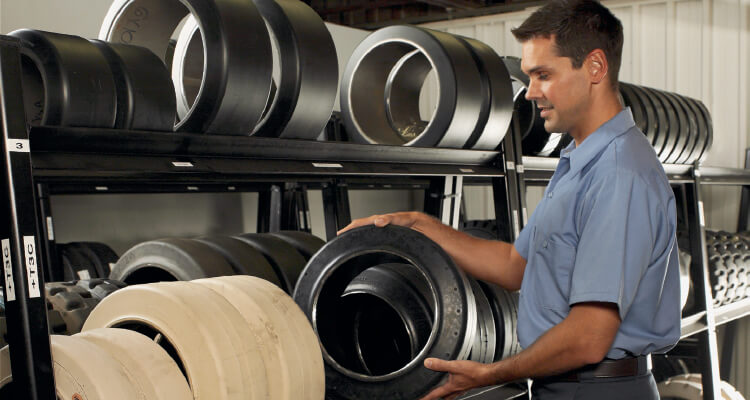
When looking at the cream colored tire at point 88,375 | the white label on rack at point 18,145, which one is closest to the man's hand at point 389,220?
the cream colored tire at point 88,375

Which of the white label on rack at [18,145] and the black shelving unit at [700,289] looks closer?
the white label on rack at [18,145]

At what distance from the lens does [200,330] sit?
81.0 inches

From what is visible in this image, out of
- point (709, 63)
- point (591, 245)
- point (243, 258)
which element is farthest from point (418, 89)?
point (709, 63)

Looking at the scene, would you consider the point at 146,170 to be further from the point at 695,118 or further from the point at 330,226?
the point at 695,118

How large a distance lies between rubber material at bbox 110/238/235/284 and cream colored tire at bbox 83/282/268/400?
600 mm

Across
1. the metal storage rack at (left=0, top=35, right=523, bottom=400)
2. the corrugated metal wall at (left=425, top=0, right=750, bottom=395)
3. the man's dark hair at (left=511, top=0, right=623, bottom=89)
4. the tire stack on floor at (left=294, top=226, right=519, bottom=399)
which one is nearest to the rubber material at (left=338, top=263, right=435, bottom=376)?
the tire stack on floor at (left=294, top=226, right=519, bottom=399)

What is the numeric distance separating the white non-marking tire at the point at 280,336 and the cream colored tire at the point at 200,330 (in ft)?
0.15

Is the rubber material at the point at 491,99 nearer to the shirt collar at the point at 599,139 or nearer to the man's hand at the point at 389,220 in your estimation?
the man's hand at the point at 389,220

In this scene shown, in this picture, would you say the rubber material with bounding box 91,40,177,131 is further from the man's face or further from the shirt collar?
the shirt collar

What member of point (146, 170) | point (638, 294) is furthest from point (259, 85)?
point (638, 294)

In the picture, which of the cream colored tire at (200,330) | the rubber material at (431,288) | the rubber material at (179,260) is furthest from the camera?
the rubber material at (179,260)

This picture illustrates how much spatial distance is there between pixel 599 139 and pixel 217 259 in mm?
1505

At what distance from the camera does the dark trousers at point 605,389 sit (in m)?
2.24

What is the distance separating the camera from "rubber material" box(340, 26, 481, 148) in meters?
3.29
